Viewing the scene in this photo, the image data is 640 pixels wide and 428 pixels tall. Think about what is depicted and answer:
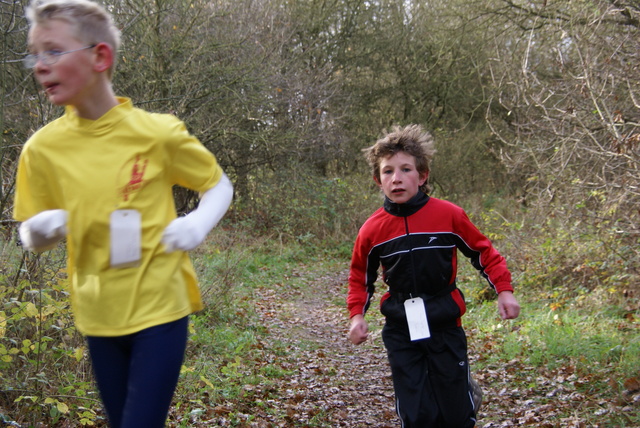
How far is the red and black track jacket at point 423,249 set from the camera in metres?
3.37

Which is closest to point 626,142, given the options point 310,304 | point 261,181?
point 310,304

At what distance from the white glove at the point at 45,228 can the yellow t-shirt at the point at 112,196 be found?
0.04 meters

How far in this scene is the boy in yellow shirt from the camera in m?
2.10

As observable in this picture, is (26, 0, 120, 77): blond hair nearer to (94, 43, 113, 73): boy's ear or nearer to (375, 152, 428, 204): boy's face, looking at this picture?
(94, 43, 113, 73): boy's ear

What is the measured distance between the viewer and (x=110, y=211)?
2111mm

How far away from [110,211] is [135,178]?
0.45 feet

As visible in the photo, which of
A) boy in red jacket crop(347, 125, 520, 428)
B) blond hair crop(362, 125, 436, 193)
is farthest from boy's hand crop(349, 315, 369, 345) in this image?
blond hair crop(362, 125, 436, 193)

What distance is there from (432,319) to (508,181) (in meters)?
15.2

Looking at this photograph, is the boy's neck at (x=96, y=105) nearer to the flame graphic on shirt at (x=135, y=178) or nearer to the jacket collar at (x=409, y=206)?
the flame graphic on shirt at (x=135, y=178)

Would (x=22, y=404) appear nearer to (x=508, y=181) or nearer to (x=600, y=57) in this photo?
(x=600, y=57)

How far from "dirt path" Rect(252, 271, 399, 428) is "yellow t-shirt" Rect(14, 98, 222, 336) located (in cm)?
295

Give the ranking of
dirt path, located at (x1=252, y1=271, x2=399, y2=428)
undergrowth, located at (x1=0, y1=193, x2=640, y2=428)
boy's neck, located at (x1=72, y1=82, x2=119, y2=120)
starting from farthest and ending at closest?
dirt path, located at (x1=252, y1=271, x2=399, y2=428)
undergrowth, located at (x1=0, y1=193, x2=640, y2=428)
boy's neck, located at (x1=72, y1=82, x2=119, y2=120)

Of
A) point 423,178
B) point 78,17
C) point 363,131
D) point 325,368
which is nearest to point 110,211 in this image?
point 78,17

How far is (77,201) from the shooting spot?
2.13 metres
